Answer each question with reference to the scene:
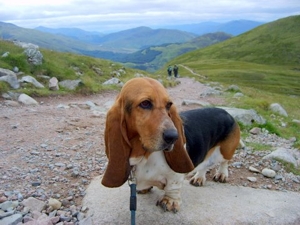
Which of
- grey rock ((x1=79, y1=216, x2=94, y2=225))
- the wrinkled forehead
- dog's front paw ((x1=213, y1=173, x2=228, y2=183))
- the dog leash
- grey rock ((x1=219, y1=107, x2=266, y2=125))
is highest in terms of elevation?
the wrinkled forehead

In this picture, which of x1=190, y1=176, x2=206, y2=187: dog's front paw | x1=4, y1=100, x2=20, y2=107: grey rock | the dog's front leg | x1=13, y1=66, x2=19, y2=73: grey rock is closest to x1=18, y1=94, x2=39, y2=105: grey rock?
x1=4, y1=100, x2=20, y2=107: grey rock

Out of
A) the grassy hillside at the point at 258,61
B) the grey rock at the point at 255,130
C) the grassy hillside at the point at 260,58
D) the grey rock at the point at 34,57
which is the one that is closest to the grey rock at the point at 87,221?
the grey rock at the point at 255,130

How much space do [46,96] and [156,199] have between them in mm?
11650

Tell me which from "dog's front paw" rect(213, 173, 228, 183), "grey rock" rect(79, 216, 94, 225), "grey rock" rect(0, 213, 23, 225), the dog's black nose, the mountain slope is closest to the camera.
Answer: the dog's black nose

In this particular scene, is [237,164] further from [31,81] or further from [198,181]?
[31,81]

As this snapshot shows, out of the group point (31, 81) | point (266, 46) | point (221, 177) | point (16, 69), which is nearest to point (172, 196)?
point (221, 177)

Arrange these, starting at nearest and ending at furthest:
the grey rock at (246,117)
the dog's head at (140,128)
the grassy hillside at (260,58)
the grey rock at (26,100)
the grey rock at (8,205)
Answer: the dog's head at (140,128), the grey rock at (8,205), the grey rock at (246,117), the grey rock at (26,100), the grassy hillside at (260,58)

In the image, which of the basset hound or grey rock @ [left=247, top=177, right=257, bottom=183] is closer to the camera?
the basset hound

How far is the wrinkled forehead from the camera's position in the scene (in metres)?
4.38

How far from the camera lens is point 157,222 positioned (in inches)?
218

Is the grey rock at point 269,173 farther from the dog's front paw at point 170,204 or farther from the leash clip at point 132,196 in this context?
the leash clip at point 132,196

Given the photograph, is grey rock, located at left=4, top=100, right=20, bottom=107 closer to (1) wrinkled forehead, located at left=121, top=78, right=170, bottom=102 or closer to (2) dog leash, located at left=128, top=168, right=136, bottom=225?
(2) dog leash, located at left=128, top=168, right=136, bottom=225

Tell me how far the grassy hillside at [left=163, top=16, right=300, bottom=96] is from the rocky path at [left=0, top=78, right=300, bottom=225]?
71.6 m

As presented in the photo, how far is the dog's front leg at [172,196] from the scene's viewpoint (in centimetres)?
559
